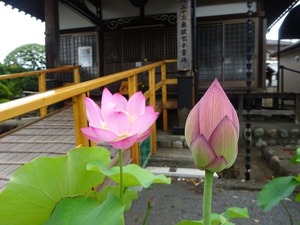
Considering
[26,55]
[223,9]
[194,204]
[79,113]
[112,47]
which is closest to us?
[79,113]

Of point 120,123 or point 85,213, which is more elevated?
point 120,123

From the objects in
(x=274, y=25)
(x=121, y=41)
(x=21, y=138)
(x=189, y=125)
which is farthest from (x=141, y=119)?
(x=274, y=25)

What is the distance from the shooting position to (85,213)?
51 centimetres

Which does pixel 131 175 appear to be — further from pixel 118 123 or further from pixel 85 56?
pixel 85 56

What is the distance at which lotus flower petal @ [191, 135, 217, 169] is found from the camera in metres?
0.47

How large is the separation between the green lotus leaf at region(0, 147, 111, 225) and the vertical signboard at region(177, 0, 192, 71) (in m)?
4.61

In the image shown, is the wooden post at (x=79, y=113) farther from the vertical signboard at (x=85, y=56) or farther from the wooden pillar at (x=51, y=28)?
the vertical signboard at (x=85, y=56)

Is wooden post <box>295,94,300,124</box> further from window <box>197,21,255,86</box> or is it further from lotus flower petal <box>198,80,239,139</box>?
lotus flower petal <box>198,80,239,139</box>

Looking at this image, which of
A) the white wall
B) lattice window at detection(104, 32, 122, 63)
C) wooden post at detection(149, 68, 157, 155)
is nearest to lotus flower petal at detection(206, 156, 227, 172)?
wooden post at detection(149, 68, 157, 155)

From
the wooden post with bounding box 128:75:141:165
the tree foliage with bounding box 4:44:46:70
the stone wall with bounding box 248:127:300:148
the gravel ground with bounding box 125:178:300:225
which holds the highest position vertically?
the tree foliage with bounding box 4:44:46:70

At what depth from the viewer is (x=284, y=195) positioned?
1.07m

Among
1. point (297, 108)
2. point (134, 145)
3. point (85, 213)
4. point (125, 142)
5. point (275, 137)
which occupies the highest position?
point (125, 142)

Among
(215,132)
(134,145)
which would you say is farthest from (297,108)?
(215,132)

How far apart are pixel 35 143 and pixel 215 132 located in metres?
3.13
